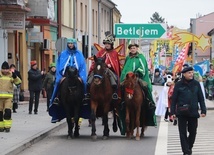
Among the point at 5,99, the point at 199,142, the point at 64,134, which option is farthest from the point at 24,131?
the point at 199,142

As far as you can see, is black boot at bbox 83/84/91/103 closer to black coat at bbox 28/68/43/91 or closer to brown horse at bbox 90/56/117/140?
brown horse at bbox 90/56/117/140

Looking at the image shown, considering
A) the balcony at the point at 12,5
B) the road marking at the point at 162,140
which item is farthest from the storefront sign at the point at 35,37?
the road marking at the point at 162,140

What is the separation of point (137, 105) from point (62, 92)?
1814 millimetres

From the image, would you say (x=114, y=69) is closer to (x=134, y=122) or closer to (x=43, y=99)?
(x=134, y=122)

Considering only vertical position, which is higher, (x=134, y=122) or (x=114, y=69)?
(x=114, y=69)

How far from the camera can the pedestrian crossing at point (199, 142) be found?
13805 millimetres

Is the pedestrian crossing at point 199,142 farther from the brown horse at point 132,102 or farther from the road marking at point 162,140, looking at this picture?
the brown horse at point 132,102

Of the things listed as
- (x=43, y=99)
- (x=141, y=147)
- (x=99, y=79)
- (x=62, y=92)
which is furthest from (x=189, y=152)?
(x=43, y=99)

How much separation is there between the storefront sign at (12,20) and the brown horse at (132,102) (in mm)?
13752

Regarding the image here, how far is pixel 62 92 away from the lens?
53.5 ft

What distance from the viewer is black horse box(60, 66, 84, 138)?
52.7ft

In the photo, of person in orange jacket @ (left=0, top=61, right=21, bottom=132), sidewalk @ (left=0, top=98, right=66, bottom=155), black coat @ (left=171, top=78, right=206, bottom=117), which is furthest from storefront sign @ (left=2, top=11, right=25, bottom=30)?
black coat @ (left=171, top=78, right=206, bottom=117)

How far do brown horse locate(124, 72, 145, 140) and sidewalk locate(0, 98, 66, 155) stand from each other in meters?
2.16

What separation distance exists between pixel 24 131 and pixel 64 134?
110 cm
